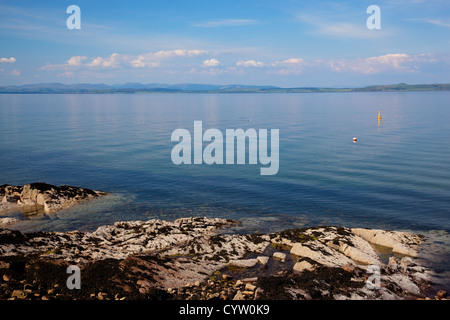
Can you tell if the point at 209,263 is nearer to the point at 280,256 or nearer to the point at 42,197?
the point at 280,256

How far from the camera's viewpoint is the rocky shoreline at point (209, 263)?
2025 cm

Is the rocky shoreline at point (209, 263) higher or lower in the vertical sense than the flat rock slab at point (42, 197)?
lower

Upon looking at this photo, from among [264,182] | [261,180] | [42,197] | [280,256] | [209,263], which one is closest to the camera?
[209,263]

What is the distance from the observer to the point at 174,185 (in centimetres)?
4753

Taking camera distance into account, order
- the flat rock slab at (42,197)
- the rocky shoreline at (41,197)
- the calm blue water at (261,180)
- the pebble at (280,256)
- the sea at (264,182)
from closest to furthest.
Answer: the pebble at (280,256), the sea at (264,182), the calm blue water at (261,180), the rocky shoreline at (41,197), the flat rock slab at (42,197)

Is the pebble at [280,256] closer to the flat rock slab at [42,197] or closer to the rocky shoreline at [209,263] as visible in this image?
the rocky shoreline at [209,263]

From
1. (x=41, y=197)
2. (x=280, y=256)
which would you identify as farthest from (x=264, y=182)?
(x=41, y=197)

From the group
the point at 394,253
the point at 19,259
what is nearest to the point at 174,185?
the point at 19,259

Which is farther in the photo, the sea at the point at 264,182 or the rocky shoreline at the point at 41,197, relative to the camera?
the rocky shoreline at the point at 41,197

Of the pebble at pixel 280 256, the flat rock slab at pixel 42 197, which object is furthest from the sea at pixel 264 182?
the pebble at pixel 280 256

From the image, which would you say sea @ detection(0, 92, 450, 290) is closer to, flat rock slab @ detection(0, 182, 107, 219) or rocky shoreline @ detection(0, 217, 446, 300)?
flat rock slab @ detection(0, 182, 107, 219)

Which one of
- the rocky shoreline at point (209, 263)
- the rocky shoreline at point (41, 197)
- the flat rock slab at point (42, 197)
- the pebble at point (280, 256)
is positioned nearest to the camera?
the rocky shoreline at point (209, 263)

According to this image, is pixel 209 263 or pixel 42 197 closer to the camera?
pixel 209 263

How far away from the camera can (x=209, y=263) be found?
1005 inches
